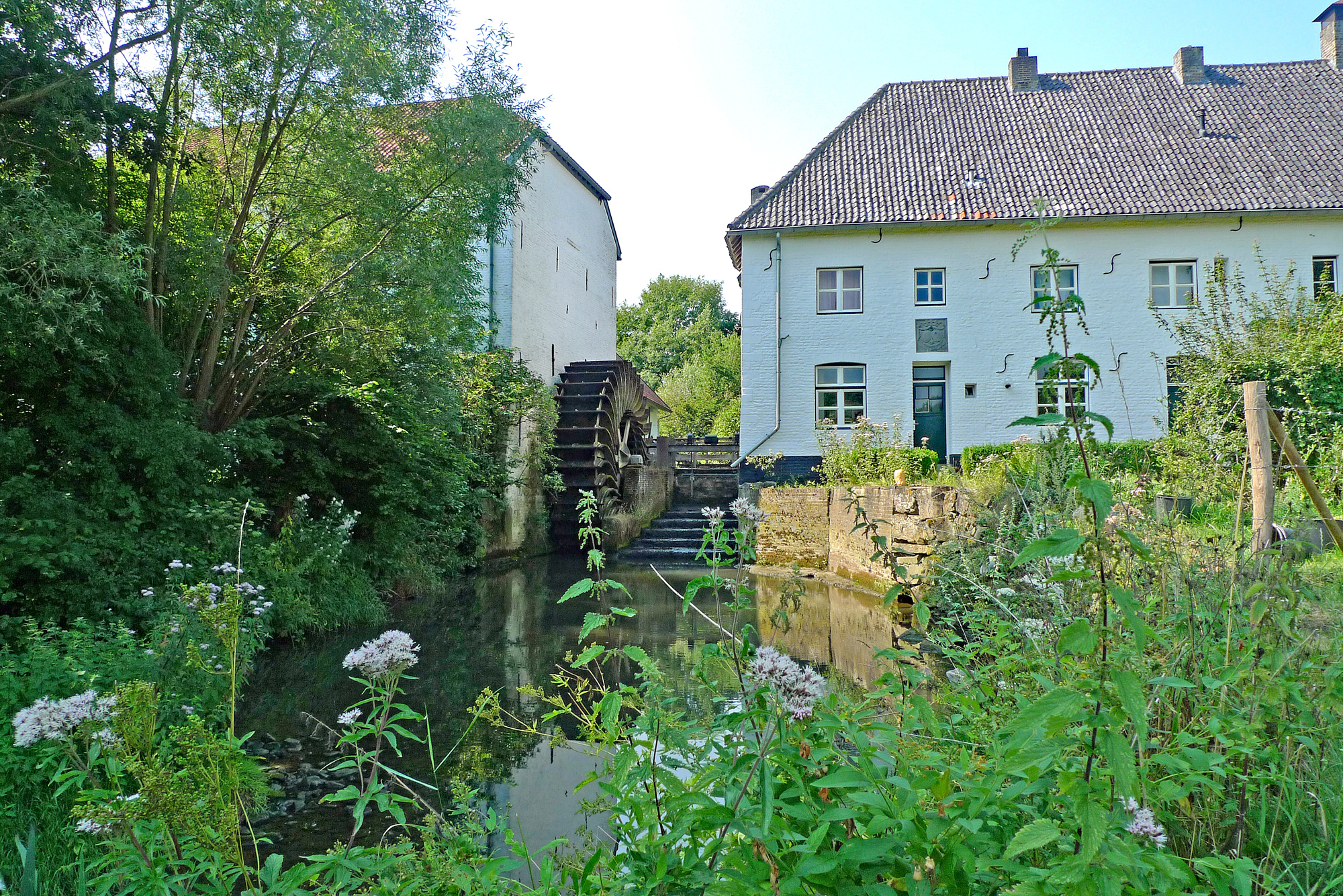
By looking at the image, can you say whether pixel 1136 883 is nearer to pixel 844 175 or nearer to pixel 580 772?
pixel 580 772

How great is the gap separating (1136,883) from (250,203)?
24.2 ft

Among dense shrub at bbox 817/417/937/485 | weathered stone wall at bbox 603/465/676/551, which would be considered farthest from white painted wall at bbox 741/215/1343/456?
dense shrub at bbox 817/417/937/485

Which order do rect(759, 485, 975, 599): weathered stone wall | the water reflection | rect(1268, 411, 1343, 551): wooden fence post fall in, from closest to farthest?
rect(1268, 411, 1343, 551): wooden fence post < the water reflection < rect(759, 485, 975, 599): weathered stone wall

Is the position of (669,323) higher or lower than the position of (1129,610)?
higher

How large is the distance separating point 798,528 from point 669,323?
3380cm

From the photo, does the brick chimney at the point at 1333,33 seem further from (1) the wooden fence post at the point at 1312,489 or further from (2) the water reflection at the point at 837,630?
(1) the wooden fence post at the point at 1312,489

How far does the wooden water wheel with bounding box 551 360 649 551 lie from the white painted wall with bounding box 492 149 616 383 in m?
0.72

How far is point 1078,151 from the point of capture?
15.6 m

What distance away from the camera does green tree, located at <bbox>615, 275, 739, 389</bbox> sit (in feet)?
138

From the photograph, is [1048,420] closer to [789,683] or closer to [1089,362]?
[1089,362]

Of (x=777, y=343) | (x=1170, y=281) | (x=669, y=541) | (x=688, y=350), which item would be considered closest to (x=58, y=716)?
(x=669, y=541)

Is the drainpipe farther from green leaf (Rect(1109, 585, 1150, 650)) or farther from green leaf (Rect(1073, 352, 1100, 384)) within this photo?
green leaf (Rect(1109, 585, 1150, 650))

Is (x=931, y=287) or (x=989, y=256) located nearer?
(x=989, y=256)

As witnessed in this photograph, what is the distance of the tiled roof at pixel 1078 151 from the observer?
47.6 feet
